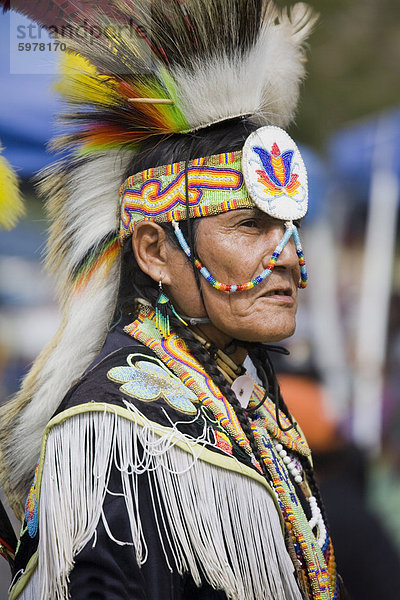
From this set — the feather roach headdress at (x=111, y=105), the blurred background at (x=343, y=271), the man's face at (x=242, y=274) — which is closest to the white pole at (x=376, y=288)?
the blurred background at (x=343, y=271)

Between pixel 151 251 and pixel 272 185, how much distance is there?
1.24 feet

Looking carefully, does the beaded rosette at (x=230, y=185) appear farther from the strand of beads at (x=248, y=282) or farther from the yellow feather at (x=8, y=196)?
the yellow feather at (x=8, y=196)

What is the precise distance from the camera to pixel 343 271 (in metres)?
8.02

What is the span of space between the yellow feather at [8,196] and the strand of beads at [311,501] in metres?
1.05

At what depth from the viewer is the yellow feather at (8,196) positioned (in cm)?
221

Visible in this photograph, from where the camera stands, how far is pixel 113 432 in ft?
5.47

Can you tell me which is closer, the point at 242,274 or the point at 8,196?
the point at 242,274

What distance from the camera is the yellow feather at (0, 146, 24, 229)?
2.21m

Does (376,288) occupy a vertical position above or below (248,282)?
below

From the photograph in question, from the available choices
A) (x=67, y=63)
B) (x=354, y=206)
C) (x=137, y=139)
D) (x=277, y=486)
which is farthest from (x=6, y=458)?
(x=354, y=206)

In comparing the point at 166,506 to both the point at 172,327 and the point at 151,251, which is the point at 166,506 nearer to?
the point at 172,327

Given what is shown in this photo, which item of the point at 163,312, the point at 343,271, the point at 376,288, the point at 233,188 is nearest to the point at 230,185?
the point at 233,188

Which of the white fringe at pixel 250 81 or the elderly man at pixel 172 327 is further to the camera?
the white fringe at pixel 250 81

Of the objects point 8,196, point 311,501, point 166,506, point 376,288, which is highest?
point 8,196
